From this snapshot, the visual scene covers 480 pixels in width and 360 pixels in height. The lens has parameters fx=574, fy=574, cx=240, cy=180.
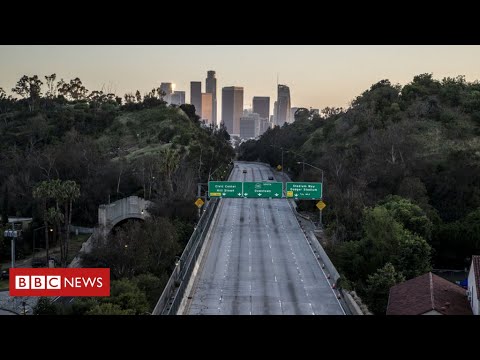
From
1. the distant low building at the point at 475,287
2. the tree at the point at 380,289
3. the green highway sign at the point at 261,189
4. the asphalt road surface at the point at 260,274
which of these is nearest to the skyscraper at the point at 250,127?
the asphalt road surface at the point at 260,274

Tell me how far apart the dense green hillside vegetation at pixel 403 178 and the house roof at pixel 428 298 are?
217 cm

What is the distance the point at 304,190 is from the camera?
30375 millimetres

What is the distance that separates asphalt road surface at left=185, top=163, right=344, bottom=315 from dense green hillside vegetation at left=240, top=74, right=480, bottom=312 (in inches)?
71.1

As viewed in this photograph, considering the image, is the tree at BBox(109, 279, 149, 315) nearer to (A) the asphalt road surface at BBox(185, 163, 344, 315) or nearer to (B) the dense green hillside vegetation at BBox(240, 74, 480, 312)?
(A) the asphalt road surface at BBox(185, 163, 344, 315)

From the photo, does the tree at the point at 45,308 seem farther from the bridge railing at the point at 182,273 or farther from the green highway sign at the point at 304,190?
the green highway sign at the point at 304,190

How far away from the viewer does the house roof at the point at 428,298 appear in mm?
15438

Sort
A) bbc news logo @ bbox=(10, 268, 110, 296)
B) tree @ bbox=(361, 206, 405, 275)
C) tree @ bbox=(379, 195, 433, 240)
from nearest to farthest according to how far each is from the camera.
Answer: bbc news logo @ bbox=(10, 268, 110, 296) → tree @ bbox=(361, 206, 405, 275) → tree @ bbox=(379, 195, 433, 240)

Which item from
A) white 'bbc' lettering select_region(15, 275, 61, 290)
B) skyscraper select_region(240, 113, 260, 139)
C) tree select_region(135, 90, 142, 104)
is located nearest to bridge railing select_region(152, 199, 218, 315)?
white 'bbc' lettering select_region(15, 275, 61, 290)

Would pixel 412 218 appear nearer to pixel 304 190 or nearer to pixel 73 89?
pixel 304 190

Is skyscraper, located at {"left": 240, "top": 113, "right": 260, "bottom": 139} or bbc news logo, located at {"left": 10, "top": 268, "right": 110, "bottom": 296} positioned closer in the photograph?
bbc news logo, located at {"left": 10, "top": 268, "right": 110, "bottom": 296}

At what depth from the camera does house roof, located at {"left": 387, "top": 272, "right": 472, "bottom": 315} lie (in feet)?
50.6

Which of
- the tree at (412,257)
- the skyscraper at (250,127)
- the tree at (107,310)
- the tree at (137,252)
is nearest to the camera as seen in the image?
the tree at (107,310)

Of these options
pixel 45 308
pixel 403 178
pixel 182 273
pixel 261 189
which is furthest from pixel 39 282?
pixel 403 178
